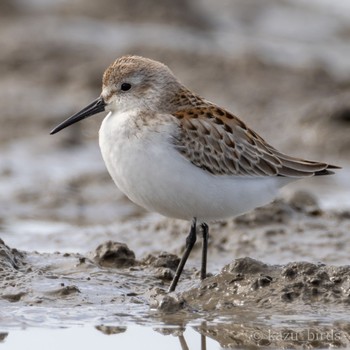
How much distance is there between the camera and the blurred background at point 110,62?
11.8 metres

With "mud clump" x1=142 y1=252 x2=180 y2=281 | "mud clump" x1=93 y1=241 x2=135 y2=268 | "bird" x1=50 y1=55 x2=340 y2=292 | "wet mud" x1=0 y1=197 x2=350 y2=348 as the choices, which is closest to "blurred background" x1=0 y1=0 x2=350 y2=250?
"mud clump" x1=93 y1=241 x2=135 y2=268

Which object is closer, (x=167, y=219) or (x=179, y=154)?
(x=179, y=154)

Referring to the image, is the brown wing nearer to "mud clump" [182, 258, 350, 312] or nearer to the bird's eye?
the bird's eye

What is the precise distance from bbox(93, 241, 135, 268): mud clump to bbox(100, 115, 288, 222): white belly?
3.33 ft

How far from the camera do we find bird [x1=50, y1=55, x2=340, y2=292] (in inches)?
296

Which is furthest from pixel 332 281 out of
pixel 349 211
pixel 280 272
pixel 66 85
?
pixel 66 85

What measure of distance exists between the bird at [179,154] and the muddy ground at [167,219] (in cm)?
53

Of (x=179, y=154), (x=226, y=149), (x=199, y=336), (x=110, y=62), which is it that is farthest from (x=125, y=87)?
(x=110, y=62)

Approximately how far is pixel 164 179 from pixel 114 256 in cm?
150

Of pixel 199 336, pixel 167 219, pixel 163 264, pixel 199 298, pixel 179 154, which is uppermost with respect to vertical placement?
pixel 167 219

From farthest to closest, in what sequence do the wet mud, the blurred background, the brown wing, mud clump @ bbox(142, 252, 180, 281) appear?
the blurred background
mud clump @ bbox(142, 252, 180, 281)
the brown wing
the wet mud

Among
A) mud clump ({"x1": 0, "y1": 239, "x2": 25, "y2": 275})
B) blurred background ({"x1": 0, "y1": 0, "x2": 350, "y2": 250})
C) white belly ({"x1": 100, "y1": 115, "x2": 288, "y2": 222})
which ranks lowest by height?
mud clump ({"x1": 0, "y1": 239, "x2": 25, "y2": 275})

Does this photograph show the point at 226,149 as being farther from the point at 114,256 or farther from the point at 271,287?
the point at 114,256

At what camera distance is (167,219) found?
1054 cm
